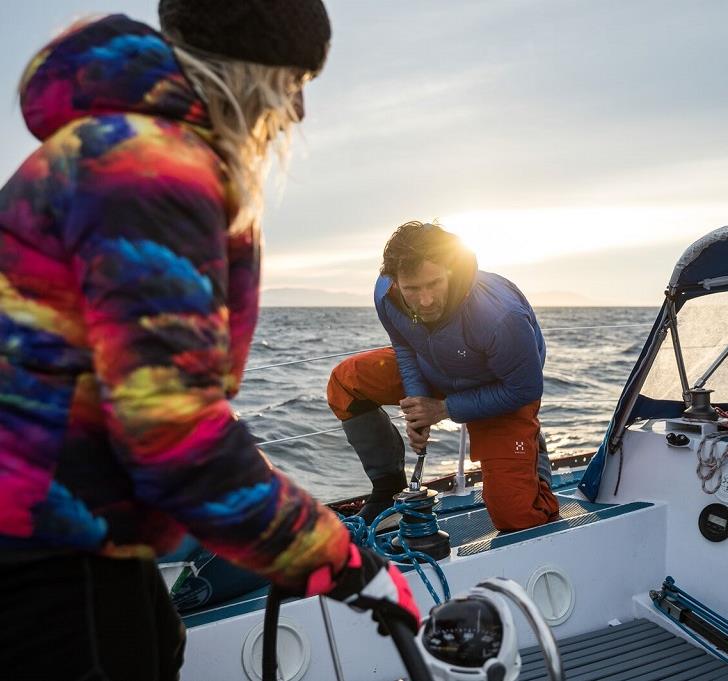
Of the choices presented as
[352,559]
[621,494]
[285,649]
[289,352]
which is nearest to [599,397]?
[289,352]

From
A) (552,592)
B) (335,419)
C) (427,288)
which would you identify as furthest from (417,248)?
(335,419)

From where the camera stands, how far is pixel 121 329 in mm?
950

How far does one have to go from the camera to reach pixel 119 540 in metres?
1.10

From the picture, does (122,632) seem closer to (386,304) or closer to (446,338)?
(446,338)

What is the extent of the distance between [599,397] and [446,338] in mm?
9174

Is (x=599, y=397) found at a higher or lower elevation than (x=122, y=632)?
lower

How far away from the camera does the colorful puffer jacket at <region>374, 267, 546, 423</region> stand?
11.9 ft

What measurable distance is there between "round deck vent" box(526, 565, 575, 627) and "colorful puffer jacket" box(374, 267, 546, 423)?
2.82 feet

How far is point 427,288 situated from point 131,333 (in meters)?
2.70

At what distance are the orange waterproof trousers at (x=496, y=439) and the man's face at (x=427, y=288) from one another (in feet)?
2.13

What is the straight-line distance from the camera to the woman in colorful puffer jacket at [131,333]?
37.8 inches

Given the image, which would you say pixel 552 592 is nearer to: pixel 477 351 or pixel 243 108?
pixel 477 351

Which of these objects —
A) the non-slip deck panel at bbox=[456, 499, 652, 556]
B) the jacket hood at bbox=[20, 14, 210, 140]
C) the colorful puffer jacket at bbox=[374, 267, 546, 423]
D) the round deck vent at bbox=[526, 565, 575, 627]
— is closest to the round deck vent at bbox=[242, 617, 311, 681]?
the non-slip deck panel at bbox=[456, 499, 652, 556]

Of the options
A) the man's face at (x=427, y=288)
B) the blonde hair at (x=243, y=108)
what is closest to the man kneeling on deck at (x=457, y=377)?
the man's face at (x=427, y=288)
